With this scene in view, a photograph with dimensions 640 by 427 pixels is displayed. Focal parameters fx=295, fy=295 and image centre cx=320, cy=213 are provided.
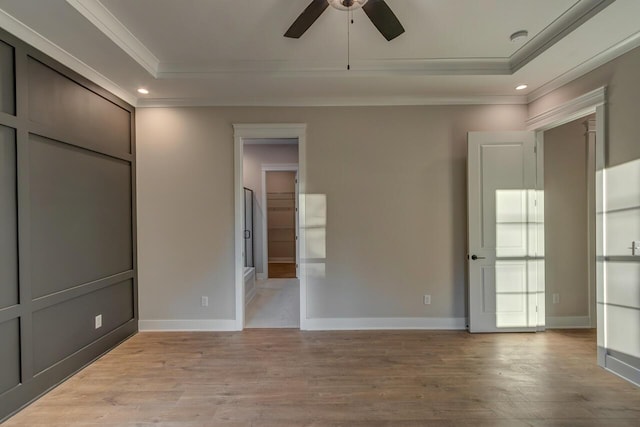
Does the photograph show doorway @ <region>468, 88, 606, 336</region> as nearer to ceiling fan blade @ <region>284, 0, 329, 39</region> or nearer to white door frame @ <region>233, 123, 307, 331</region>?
white door frame @ <region>233, 123, 307, 331</region>

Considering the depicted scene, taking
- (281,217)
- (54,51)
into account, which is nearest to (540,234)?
(54,51)

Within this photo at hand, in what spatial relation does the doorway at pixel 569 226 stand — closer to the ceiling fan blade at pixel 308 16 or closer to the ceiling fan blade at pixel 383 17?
the ceiling fan blade at pixel 383 17

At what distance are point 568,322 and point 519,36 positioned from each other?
3.28 m

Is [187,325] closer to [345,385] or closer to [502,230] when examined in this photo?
[345,385]

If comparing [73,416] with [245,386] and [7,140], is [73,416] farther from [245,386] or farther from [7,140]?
[7,140]

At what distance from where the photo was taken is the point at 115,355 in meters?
2.93

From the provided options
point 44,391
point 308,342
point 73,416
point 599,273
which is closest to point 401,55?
point 599,273

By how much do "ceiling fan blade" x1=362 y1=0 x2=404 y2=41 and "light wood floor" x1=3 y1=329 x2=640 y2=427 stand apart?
8.50ft

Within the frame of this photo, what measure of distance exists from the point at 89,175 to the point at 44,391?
5.98 feet

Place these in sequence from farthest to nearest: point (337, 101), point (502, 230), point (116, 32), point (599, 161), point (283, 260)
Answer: point (283, 260) < point (337, 101) < point (502, 230) < point (599, 161) < point (116, 32)

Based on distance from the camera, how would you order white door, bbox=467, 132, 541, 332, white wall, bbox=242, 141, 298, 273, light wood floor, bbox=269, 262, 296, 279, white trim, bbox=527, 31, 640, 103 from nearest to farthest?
white trim, bbox=527, 31, 640, 103, white door, bbox=467, 132, 541, 332, white wall, bbox=242, 141, 298, 273, light wood floor, bbox=269, 262, 296, 279

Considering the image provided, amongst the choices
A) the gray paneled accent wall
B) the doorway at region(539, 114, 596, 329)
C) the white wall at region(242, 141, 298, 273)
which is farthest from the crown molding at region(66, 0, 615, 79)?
the white wall at region(242, 141, 298, 273)

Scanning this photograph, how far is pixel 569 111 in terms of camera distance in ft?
9.62

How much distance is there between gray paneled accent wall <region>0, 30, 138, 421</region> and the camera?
208 cm
